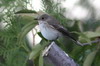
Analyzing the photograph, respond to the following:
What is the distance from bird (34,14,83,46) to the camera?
9.38 feet

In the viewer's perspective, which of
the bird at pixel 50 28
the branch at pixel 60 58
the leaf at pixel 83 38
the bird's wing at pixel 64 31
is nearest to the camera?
the branch at pixel 60 58

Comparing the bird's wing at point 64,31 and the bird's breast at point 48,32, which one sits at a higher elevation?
the bird's wing at point 64,31

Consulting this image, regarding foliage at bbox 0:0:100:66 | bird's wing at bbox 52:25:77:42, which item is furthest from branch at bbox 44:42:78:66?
foliage at bbox 0:0:100:66

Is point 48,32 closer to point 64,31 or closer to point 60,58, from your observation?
point 64,31

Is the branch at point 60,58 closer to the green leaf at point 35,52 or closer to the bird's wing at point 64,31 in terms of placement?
the green leaf at point 35,52

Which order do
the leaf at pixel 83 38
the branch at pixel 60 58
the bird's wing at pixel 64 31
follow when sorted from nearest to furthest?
1. the branch at pixel 60 58
2. the leaf at pixel 83 38
3. the bird's wing at pixel 64 31

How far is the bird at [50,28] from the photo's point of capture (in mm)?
2858

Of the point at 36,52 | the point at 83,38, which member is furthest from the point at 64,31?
the point at 36,52

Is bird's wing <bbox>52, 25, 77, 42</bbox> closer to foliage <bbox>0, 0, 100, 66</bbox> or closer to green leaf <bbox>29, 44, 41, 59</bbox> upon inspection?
foliage <bbox>0, 0, 100, 66</bbox>

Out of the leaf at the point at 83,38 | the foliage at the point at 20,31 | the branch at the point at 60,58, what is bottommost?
the foliage at the point at 20,31

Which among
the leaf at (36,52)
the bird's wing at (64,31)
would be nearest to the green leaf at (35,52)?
the leaf at (36,52)

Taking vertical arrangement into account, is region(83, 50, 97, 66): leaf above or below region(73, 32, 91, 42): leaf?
below

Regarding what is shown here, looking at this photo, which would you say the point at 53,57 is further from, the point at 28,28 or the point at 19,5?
the point at 19,5

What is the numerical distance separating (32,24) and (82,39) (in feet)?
1.19
